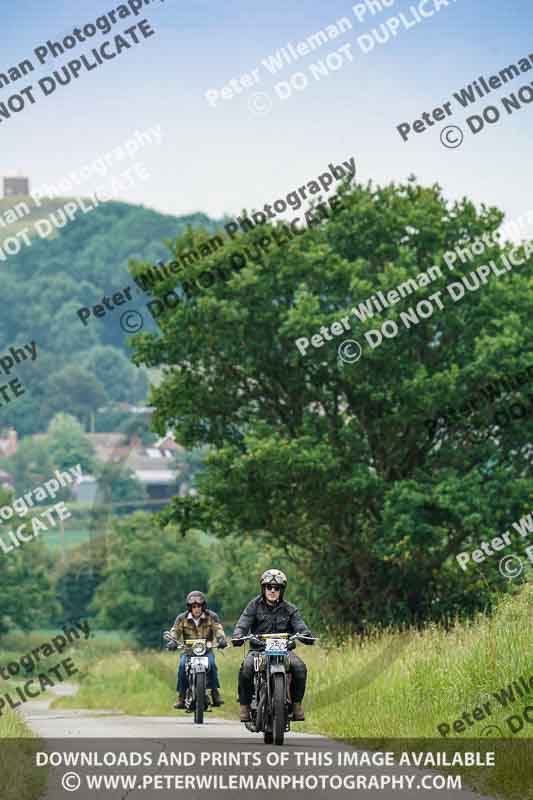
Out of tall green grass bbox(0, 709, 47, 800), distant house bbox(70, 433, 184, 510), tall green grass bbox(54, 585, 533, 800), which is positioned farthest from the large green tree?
distant house bbox(70, 433, 184, 510)

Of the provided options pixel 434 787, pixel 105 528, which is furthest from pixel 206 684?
pixel 105 528

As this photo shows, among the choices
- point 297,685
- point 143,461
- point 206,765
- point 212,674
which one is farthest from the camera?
point 143,461

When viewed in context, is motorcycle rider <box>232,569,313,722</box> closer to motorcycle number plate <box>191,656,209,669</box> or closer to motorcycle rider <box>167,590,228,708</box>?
motorcycle number plate <box>191,656,209,669</box>

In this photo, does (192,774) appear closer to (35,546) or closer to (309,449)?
(309,449)

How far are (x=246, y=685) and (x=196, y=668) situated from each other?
4030mm

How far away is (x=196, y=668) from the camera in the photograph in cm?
2091

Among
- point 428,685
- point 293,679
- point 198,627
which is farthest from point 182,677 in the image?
point 293,679

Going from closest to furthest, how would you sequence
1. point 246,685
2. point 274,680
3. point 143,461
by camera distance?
point 274,680 → point 246,685 → point 143,461

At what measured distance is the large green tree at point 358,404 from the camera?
129 ft

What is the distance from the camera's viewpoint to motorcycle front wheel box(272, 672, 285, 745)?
16.3 metres

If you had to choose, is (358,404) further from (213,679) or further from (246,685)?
(246,685)

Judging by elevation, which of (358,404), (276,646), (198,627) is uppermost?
(358,404)

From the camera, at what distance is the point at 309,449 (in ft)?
128

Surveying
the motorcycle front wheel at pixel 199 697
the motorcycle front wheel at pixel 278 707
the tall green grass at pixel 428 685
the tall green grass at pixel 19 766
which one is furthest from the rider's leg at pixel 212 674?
the motorcycle front wheel at pixel 278 707
